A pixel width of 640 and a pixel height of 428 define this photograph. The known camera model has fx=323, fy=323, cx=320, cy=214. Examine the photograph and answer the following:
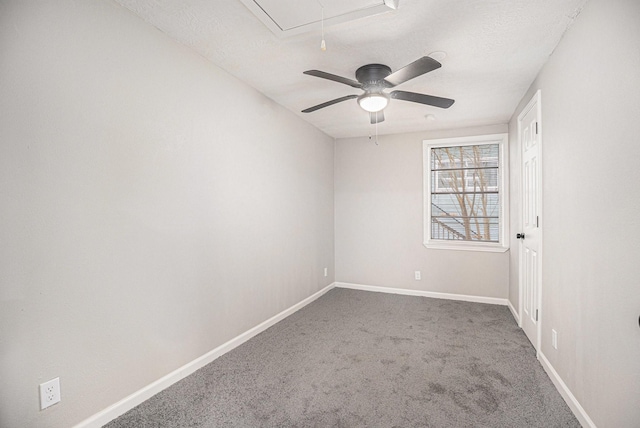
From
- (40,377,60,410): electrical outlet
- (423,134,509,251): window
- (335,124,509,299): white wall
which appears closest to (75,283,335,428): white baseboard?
(40,377,60,410): electrical outlet

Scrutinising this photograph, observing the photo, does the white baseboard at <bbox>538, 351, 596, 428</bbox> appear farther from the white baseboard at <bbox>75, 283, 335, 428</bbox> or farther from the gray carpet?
the white baseboard at <bbox>75, 283, 335, 428</bbox>

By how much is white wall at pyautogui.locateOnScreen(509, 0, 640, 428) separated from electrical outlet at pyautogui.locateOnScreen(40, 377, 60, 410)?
8.68 ft

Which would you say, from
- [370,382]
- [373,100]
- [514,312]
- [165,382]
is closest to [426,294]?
[514,312]

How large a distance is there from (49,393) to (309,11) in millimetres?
2446

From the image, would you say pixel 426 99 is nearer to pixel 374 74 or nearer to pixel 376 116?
pixel 374 74

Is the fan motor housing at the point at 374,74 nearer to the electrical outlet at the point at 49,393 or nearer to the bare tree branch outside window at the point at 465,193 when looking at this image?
the bare tree branch outside window at the point at 465,193

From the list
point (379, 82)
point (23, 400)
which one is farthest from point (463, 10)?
point (23, 400)

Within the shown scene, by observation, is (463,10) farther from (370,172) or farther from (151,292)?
(370,172)

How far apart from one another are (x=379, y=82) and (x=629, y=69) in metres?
1.49

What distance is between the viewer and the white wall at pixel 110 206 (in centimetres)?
150

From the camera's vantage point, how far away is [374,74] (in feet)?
8.48

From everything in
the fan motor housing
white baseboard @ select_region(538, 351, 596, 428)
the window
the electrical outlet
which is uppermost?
the fan motor housing

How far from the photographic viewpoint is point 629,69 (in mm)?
1398

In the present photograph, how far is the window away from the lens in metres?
4.35
